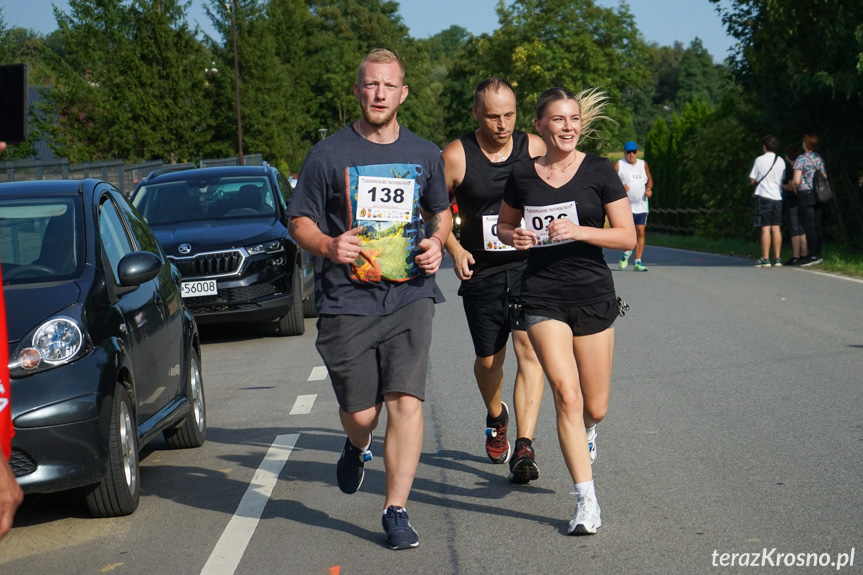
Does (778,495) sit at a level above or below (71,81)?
below

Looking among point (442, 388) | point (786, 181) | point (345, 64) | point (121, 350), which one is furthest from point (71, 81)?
point (345, 64)

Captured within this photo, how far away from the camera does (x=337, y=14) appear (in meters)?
100

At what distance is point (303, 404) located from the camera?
28.6ft

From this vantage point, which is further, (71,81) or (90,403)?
(71,81)

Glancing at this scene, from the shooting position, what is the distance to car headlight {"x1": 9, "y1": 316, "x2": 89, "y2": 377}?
17.7 feet

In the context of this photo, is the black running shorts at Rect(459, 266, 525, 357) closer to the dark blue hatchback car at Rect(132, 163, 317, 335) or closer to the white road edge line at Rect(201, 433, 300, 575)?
the white road edge line at Rect(201, 433, 300, 575)

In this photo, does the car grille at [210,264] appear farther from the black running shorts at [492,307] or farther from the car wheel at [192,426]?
the black running shorts at [492,307]

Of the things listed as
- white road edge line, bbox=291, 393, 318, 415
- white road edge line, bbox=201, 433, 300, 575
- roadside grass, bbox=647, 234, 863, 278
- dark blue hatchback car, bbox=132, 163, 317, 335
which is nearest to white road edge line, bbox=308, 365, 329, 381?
white road edge line, bbox=291, 393, 318, 415

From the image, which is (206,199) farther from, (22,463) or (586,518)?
(586,518)

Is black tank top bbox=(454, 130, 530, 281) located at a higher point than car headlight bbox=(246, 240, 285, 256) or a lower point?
higher

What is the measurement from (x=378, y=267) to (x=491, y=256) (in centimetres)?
142

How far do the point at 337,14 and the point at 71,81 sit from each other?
6427 cm

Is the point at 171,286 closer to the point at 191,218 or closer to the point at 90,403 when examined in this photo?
the point at 90,403

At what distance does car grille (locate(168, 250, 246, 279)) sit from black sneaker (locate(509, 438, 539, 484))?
6763mm
